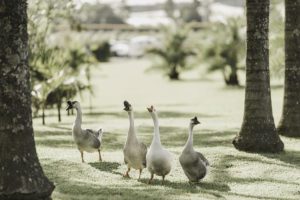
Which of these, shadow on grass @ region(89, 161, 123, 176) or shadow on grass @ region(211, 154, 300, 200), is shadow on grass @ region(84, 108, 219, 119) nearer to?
shadow on grass @ region(211, 154, 300, 200)

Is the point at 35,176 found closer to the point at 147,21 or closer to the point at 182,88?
the point at 182,88

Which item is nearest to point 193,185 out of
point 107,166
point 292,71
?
point 107,166

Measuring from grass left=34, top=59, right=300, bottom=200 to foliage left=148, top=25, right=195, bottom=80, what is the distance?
1236 centimetres

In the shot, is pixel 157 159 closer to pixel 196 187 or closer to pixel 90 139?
pixel 196 187

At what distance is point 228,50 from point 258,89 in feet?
58.9

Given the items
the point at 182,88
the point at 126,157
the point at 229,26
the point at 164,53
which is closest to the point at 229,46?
the point at 229,26

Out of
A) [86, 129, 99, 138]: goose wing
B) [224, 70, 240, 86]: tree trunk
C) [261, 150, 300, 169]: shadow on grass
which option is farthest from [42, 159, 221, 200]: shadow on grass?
[224, 70, 240, 86]: tree trunk

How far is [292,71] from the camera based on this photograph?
47.3ft

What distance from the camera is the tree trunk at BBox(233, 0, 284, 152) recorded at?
12617 mm

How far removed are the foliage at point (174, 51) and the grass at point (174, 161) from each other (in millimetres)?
12362

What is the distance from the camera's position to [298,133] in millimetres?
14453

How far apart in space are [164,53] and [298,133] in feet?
75.4

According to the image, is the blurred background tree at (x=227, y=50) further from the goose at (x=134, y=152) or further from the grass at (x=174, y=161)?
the goose at (x=134, y=152)

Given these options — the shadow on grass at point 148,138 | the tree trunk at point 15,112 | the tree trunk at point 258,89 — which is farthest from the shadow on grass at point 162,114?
the tree trunk at point 15,112
